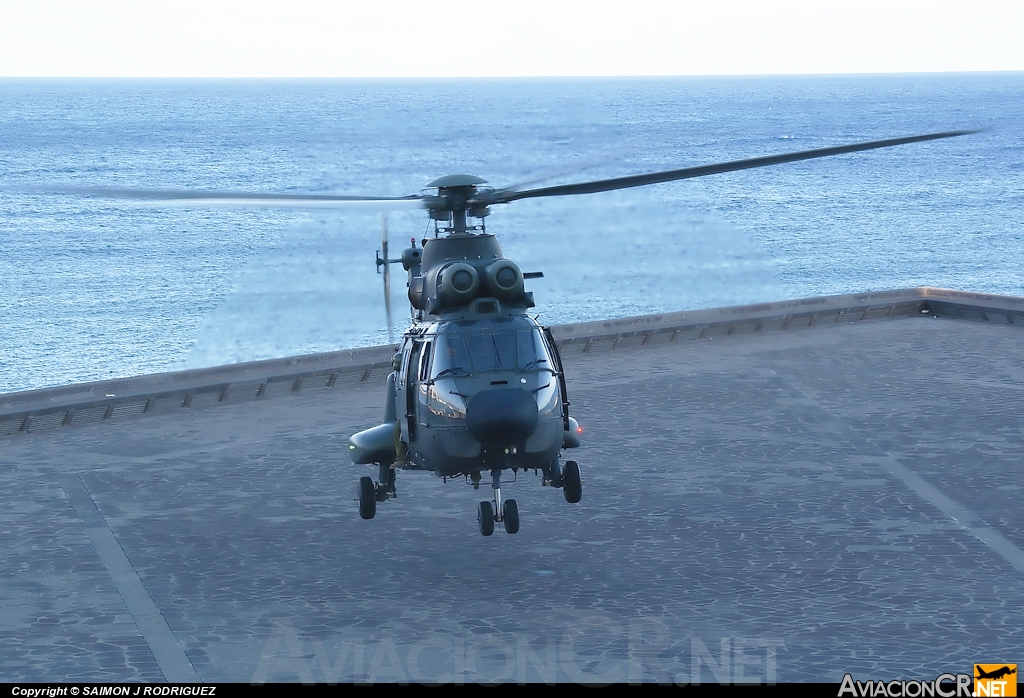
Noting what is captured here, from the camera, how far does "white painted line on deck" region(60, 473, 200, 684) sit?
14352 millimetres

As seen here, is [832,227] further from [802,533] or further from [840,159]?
[802,533]

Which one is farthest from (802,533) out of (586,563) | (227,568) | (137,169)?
(137,169)

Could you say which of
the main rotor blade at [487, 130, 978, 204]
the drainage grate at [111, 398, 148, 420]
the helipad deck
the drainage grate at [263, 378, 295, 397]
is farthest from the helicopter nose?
the drainage grate at [263, 378, 295, 397]

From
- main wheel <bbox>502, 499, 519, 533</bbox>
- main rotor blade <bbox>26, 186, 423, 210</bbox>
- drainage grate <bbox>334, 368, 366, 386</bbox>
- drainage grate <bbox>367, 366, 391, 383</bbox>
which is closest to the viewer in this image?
main rotor blade <bbox>26, 186, 423, 210</bbox>

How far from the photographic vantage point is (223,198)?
14.3m

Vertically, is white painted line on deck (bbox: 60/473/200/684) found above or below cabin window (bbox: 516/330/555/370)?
below

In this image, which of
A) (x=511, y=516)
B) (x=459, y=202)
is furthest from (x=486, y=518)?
(x=459, y=202)

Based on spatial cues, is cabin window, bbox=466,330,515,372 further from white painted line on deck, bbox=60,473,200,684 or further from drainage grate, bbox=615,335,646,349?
drainage grate, bbox=615,335,646,349

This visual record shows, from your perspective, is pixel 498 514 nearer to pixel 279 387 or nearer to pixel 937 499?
pixel 937 499

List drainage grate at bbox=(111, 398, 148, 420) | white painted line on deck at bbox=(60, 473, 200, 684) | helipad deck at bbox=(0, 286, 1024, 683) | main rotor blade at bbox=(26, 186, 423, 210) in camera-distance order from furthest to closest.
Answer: drainage grate at bbox=(111, 398, 148, 420)
helipad deck at bbox=(0, 286, 1024, 683)
white painted line on deck at bbox=(60, 473, 200, 684)
main rotor blade at bbox=(26, 186, 423, 210)

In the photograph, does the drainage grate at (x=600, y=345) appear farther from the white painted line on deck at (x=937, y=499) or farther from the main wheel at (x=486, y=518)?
the main wheel at (x=486, y=518)

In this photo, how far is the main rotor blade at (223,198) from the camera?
13.6m

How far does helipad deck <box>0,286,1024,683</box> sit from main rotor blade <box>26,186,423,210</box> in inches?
194

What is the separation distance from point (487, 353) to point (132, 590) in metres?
5.52
